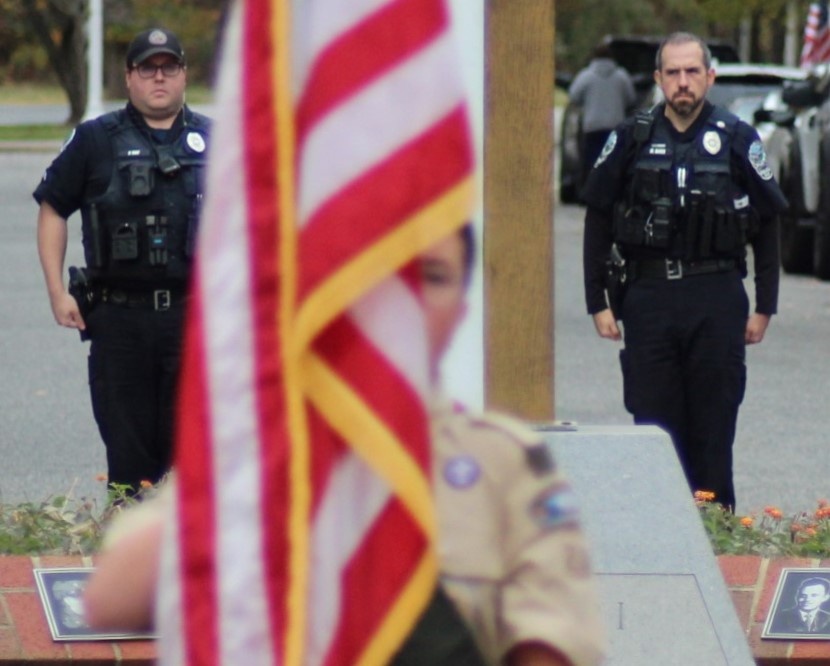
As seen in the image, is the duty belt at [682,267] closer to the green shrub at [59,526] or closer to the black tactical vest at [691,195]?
the black tactical vest at [691,195]

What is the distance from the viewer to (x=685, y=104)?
22.0ft

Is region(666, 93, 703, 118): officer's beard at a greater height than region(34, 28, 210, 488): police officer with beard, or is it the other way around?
region(666, 93, 703, 118): officer's beard

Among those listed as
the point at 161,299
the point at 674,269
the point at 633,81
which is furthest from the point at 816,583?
the point at 633,81

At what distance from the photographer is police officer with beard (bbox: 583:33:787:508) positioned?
6.72 metres

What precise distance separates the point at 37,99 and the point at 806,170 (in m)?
49.2

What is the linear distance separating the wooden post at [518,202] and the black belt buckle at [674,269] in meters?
1.18

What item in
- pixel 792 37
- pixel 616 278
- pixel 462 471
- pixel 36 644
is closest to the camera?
pixel 462 471

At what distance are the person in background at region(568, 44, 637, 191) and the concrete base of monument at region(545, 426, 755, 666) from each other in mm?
14961

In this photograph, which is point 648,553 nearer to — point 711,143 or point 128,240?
point 711,143

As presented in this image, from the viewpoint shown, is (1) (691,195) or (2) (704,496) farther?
(1) (691,195)

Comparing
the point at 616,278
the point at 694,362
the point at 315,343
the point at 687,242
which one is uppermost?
the point at 315,343

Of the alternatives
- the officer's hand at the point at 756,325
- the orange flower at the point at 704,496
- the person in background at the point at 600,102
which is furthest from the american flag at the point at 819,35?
the orange flower at the point at 704,496

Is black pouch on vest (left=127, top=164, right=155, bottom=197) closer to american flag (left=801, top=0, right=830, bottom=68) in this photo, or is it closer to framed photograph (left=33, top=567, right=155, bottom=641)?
framed photograph (left=33, top=567, right=155, bottom=641)

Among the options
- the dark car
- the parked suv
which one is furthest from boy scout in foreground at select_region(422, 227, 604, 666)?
the dark car
